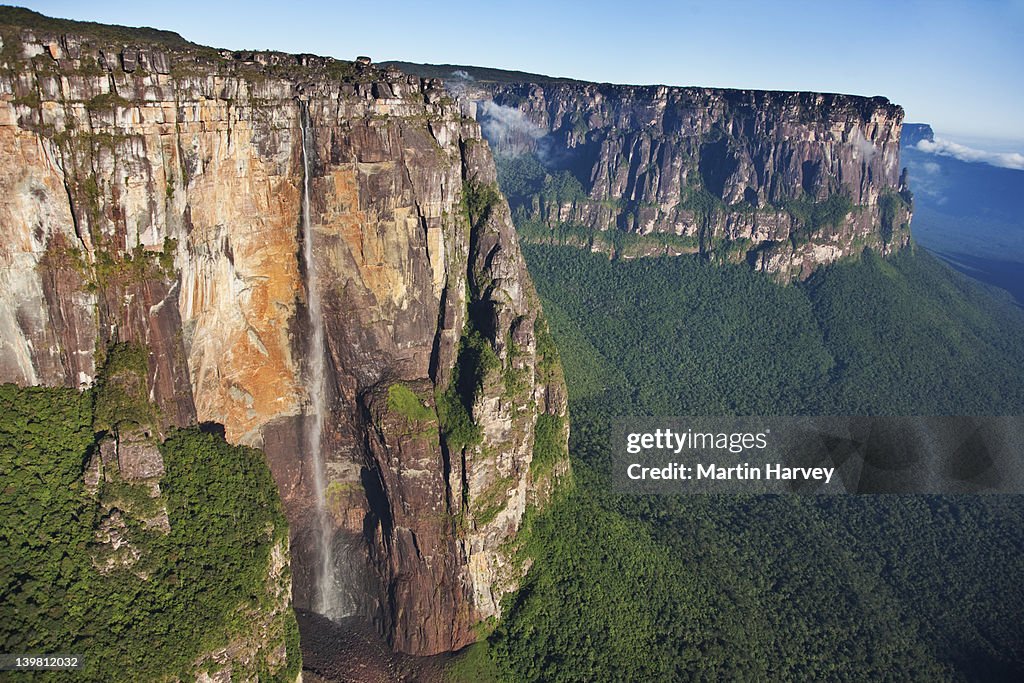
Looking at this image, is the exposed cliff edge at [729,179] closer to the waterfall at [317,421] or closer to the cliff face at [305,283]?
the cliff face at [305,283]

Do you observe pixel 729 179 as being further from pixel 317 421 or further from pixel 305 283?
pixel 305 283

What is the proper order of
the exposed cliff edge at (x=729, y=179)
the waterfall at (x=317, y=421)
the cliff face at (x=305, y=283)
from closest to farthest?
the cliff face at (x=305, y=283) → the waterfall at (x=317, y=421) → the exposed cliff edge at (x=729, y=179)

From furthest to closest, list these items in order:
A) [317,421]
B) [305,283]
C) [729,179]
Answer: [729,179]
[317,421]
[305,283]

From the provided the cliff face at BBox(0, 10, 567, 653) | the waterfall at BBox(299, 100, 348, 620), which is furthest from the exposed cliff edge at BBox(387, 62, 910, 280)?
the waterfall at BBox(299, 100, 348, 620)

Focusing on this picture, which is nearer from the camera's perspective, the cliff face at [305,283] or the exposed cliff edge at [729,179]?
the cliff face at [305,283]

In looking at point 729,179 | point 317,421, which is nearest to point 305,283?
point 317,421

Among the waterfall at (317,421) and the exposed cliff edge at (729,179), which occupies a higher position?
the exposed cliff edge at (729,179)

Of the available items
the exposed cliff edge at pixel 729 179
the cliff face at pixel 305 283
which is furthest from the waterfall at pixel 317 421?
the exposed cliff edge at pixel 729 179
